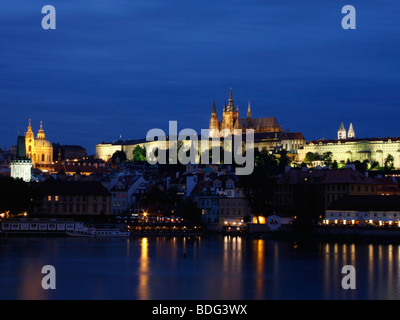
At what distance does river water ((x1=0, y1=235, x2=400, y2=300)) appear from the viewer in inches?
1471

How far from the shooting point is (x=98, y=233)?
73.8 metres

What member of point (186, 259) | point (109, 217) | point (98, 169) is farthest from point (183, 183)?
point (98, 169)

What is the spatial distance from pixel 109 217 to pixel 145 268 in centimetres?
3572

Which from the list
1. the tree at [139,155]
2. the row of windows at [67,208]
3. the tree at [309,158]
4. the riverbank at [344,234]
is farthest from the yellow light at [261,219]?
the tree at [139,155]

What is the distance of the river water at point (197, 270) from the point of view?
123 ft

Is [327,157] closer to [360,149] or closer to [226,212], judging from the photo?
[360,149]

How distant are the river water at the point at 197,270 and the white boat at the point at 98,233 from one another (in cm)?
764

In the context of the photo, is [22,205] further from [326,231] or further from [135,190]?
[326,231]

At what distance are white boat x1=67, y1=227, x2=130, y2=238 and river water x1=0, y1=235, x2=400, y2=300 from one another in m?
7.64

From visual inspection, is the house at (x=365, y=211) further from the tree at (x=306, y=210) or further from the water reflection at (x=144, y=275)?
the water reflection at (x=144, y=275)

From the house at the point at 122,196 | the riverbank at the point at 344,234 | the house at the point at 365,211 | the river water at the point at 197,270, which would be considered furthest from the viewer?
the house at the point at 122,196

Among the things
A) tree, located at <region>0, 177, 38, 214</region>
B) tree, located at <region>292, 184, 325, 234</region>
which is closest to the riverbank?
tree, located at <region>292, 184, 325, 234</region>

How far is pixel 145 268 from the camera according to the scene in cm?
4597
